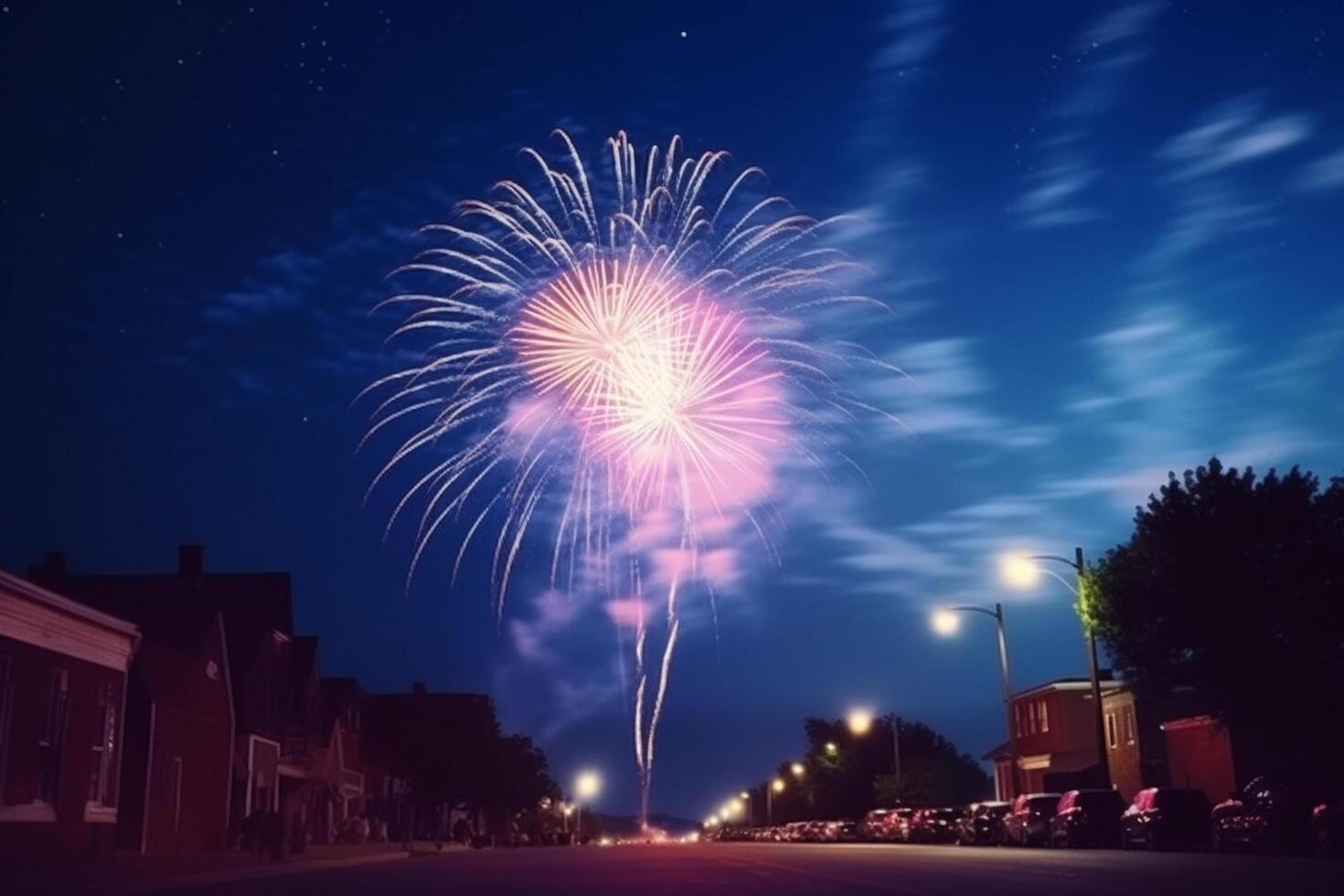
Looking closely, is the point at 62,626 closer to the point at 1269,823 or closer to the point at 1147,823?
the point at 1269,823

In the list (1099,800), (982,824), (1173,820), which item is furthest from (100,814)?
(982,824)

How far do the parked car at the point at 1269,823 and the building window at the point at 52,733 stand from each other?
87.8 ft

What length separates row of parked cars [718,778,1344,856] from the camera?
35.6 m

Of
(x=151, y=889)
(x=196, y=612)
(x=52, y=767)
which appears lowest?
(x=151, y=889)

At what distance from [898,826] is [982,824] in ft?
45.8

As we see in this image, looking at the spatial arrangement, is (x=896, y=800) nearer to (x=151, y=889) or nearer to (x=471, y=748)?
(x=471, y=748)

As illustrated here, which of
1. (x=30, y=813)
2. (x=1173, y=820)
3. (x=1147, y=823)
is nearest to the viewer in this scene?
(x=30, y=813)

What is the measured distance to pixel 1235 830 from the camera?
1454 inches

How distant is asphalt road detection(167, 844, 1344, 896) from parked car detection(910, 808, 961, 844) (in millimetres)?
28523

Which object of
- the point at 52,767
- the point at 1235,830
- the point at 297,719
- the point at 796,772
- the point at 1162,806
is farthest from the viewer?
the point at 796,772

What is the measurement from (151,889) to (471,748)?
6854 centimetres

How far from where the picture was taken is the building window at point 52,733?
105ft

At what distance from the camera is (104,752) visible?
35.6 meters

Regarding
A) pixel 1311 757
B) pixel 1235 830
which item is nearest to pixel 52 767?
pixel 1235 830
